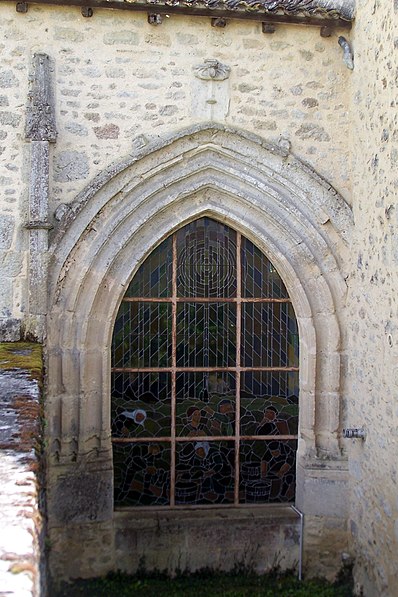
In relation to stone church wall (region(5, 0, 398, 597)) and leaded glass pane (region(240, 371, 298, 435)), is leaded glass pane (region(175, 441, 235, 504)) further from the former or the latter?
stone church wall (region(5, 0, 398, 597))

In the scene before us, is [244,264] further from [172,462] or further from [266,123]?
[172,462]

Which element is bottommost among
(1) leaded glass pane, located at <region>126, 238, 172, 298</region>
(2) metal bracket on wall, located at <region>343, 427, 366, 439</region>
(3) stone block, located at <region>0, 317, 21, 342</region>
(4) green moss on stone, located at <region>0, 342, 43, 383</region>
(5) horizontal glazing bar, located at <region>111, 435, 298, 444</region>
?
(5) horizontal glazing bar, located at <region>111, 435, 298, 444</region>

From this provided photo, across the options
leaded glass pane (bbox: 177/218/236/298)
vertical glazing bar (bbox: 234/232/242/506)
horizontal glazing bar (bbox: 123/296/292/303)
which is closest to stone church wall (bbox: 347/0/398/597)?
horizontal glazing bar (bbox: 123/296/292/303)

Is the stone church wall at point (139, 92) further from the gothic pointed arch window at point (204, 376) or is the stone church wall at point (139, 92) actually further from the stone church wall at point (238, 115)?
the gothic pointed arch window at point (204, 376)

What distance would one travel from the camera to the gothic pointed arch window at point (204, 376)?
18.7ft

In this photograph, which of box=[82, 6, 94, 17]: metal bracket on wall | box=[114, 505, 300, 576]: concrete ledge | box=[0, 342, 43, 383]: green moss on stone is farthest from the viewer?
box=[114, 505, 300, 576]: concrete ledge

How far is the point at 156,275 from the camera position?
5.70 m

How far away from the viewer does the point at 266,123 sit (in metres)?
5.55

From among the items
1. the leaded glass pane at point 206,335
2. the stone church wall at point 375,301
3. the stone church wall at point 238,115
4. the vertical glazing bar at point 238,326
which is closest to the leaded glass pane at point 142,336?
the leaded glass pane at point 206,335

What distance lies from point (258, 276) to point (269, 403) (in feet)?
3.53

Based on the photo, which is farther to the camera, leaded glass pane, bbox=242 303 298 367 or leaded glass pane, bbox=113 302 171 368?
leaded glass pane, bbox=242 303 298 367

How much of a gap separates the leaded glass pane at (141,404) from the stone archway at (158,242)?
184mm

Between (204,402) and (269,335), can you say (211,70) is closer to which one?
(269,335)

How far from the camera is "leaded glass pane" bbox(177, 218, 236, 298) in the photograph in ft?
18.8
